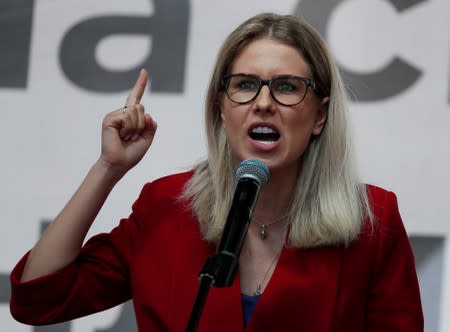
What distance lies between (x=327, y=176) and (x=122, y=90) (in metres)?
0.91

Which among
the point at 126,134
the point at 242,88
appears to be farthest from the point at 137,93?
the point at 242,88

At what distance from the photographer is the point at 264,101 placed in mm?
1788

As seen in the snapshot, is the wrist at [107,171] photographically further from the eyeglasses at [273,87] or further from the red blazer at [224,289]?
the eyeglasses at [273,87]

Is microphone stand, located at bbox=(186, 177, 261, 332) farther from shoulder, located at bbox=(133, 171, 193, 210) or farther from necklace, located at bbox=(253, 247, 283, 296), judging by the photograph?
shoulder, located at bbox=(133, 171, 193, 210)

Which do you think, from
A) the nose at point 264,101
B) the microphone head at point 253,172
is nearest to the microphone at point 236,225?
the microphone head at point 253,172

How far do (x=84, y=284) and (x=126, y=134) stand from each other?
318mm

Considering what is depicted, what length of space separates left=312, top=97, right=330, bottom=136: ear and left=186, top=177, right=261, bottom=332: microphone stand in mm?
604

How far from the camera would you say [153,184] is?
2049mm

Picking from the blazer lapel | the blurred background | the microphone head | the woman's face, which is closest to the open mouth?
the woman's face

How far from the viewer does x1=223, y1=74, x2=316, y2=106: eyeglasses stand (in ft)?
6.00

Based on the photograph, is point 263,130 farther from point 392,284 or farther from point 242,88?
point 392,284

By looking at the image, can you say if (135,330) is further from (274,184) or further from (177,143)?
(274,184)

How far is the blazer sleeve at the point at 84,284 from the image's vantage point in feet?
6.13

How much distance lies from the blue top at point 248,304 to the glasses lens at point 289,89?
0.39 meters
